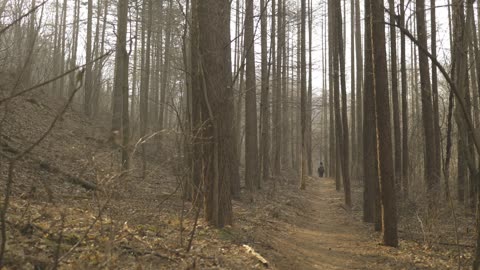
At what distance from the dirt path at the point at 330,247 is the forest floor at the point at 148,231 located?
2 centimetres

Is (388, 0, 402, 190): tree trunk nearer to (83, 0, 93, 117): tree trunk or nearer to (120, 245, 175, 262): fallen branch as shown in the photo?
(120, 245, 175, 262): fallen branch

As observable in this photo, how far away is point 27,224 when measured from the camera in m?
4.45

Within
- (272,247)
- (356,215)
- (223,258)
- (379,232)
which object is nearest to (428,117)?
(356,215)

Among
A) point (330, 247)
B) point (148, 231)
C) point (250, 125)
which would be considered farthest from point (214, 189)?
point (250, 125)

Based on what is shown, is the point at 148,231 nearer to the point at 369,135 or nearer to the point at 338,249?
the point at 338,249

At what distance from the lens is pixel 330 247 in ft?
26.5

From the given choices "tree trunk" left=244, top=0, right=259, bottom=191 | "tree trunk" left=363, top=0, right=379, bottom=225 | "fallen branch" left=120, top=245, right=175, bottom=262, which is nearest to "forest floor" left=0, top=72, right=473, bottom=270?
"fallen branch" left=120, top=245, right=175, bottom=262

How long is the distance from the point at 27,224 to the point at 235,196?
24.9 ft

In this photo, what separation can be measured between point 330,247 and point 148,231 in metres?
3.91

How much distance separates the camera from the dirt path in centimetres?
662

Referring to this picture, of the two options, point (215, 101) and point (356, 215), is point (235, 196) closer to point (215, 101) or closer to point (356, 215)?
point (356, 215)

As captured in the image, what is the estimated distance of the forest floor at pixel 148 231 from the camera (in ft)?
13.4

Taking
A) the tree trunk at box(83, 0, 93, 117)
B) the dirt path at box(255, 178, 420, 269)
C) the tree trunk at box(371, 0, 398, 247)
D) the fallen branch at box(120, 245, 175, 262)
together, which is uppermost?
the tree trunk at box(83, 0, 93, 117)

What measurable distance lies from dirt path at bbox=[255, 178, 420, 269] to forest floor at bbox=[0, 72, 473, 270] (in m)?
0.02
